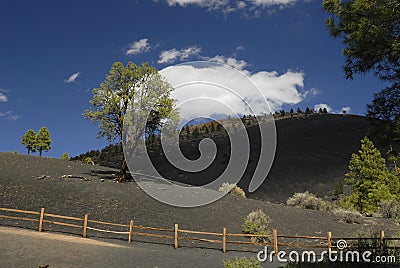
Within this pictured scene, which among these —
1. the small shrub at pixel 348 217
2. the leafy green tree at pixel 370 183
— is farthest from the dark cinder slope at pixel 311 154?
the small shrub at pixel 348 217

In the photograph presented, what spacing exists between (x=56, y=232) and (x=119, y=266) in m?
8.78

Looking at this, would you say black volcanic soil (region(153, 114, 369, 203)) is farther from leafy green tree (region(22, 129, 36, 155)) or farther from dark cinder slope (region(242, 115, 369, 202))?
leafy green tree (region(22, 129, 36, 155))

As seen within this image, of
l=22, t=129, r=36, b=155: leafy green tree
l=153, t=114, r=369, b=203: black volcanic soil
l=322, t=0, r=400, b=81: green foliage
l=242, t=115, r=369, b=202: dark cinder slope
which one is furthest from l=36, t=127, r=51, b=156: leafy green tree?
l=322, t=0, r=400, b=81: green foliage

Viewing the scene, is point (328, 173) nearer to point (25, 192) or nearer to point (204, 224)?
point (204, 224)

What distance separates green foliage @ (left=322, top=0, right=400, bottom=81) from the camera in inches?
376

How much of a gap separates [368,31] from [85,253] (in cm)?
1428

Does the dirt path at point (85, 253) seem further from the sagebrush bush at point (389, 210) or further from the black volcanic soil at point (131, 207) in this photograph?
the sagebrush bush at point (389, 210)

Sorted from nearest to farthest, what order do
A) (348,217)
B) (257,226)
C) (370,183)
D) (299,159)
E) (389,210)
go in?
(257,226) < (348,217) < (389,210) < (370,183) < (299,159)

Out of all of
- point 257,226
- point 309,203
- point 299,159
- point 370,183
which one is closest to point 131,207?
point 257,226

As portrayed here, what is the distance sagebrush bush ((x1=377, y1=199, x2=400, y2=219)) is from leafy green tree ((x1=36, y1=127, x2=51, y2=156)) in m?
70.0

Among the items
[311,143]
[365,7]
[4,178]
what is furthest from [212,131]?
[365,7]

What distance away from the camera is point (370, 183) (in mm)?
39594

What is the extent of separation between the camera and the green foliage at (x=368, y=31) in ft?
31.3

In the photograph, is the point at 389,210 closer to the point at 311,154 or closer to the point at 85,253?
the point at 85,253
